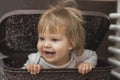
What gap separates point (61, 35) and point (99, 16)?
0.64 ft

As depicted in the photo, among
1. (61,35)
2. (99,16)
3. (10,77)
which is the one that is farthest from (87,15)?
(10,77)

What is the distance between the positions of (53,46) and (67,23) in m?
0.10

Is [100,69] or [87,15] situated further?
[87,15]

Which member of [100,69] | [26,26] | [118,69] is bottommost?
[118,69]

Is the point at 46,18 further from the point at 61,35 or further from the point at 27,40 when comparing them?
the point at 27,40

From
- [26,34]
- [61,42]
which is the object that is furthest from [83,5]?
[61,42]

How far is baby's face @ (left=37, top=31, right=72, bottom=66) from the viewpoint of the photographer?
1.00m

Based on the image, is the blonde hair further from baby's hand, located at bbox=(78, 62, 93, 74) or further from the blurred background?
the blurred background

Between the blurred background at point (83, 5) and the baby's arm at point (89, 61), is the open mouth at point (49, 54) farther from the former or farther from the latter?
the blurred background at point (83, 5)

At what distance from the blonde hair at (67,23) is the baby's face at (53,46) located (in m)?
0.02

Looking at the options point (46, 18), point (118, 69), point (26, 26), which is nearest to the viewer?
point (46, 18)

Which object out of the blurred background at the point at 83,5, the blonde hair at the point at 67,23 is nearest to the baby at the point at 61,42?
the blonde hair at the point at 67,23

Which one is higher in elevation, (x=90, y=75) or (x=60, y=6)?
(x=60, y=6)

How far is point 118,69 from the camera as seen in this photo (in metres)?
1.30
